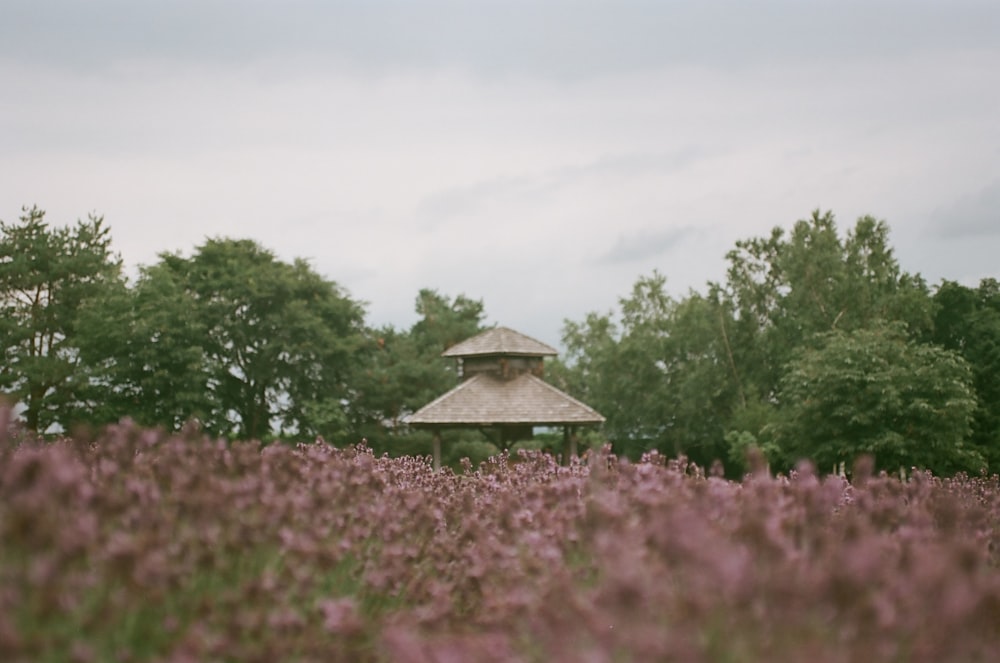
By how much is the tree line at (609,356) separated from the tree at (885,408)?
0.08 meters

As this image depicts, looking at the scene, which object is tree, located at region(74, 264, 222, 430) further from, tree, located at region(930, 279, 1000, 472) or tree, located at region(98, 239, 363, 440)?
tree, located at region(930, 279, 1000, 472)

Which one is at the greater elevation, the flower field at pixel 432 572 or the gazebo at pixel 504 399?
the gazebo at pixel 504 399

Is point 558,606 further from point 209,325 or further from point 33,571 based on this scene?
point 209,325

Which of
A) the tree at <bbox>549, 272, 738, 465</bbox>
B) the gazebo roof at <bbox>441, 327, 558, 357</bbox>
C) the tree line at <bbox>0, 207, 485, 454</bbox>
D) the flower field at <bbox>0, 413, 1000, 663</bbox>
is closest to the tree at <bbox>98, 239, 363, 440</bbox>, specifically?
the tree line at <bbox>0, 207, 485, 454</bbox>

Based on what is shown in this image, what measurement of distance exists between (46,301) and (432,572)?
37.6m

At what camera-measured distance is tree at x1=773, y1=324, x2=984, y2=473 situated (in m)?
30.0

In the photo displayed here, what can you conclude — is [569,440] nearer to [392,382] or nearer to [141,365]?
[392,382]

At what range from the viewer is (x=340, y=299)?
43.3m

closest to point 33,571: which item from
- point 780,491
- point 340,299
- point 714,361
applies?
point 780,491

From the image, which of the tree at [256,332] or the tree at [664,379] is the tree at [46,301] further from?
the tree at [664,379]

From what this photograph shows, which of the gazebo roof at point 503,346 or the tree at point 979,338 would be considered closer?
the gazebo roof at point 503,346

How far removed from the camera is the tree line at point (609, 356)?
31.7 meters

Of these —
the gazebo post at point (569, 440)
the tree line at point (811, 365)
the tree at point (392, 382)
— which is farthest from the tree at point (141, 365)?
the tree line at point (811, 365)

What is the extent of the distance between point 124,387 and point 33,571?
34.1 meters
